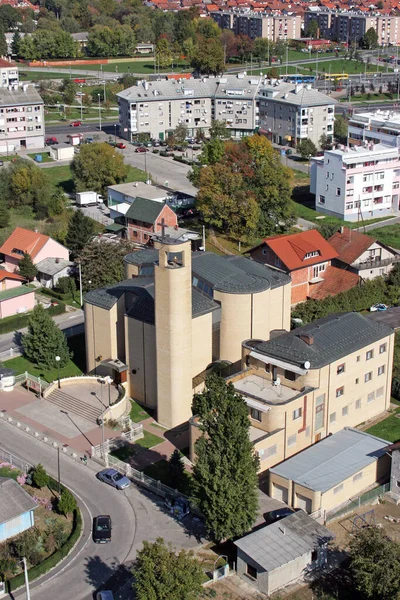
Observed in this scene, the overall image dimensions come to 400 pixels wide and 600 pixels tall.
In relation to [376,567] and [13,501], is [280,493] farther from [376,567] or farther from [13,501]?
[13,501]

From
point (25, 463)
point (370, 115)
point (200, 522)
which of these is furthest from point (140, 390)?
point (370, 115)

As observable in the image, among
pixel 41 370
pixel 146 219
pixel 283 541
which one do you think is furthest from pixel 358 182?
pixel 283 541

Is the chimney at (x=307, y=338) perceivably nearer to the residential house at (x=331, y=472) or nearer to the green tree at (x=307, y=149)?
the residential house at (x=331, y=472)

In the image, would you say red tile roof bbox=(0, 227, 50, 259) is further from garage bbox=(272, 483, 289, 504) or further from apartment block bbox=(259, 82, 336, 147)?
apartment block bbox=(259, 82, 336, 147)

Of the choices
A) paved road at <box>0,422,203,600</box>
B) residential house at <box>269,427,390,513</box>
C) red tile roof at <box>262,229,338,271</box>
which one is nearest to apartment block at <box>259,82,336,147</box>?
red tile roof at <box>262,229,338,271</box>

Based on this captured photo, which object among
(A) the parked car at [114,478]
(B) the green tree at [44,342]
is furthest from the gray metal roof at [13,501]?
(B) the green tree at [44,342]
